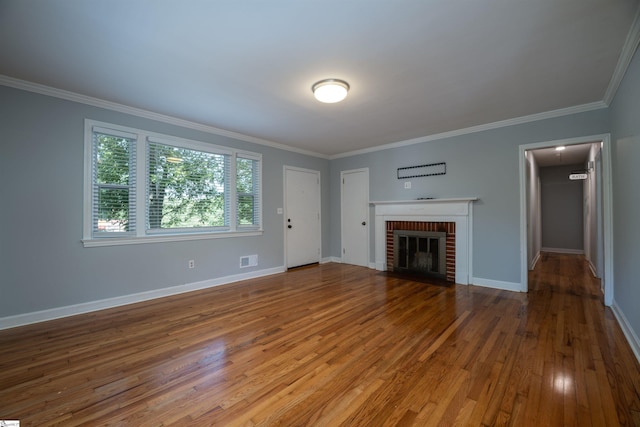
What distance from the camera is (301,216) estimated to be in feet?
18.6

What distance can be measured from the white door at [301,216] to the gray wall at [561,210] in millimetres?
6766

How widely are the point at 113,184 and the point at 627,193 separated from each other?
546 cm

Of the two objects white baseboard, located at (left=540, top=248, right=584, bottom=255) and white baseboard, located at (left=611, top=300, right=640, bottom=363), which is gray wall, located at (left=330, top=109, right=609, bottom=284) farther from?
white baseboard, located at (left=540, top=248, right=584, bottom=255)

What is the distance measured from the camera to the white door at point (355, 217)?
5680 millimetres

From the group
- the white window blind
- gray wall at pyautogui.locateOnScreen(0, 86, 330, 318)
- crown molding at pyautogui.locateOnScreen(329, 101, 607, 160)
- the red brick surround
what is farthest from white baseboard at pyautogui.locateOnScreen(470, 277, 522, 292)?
the white window blind

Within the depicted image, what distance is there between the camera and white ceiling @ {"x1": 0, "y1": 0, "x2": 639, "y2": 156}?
1.82m

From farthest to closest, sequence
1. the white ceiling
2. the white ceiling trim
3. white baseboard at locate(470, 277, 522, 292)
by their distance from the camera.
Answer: white baseboard at locate(470, 277, 522, 292) < the white ceiling trim < the white ceiling

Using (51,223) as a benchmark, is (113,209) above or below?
above

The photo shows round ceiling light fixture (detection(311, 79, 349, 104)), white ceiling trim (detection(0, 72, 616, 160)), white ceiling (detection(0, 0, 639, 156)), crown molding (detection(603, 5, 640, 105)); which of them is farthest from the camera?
white ceiling trim (detection(0, 72, 616, 160))

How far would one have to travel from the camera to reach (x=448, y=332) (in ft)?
8.46

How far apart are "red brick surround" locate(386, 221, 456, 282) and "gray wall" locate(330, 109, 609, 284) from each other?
0.31m

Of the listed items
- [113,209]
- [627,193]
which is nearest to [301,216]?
[113,209]

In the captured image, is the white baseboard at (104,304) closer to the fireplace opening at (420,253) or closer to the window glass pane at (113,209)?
the window glass pane at (113,209)

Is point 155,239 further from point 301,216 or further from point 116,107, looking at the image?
point 301,216
